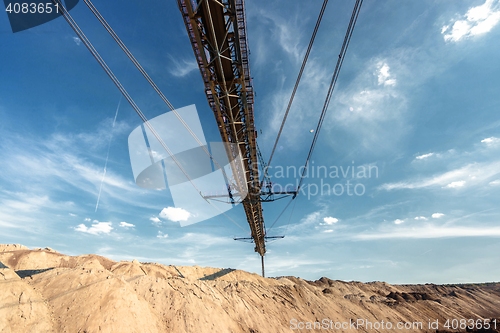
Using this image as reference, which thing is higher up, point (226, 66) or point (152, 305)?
point (226, 66)

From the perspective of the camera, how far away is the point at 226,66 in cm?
840

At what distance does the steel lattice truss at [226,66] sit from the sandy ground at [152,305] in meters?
9.29

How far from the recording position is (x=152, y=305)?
43.6ft

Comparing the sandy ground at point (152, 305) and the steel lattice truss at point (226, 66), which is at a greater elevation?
the steel lattice truss at point (226, 66)

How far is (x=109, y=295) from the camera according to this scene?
11344mm

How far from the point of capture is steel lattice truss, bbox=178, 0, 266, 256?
6.83 meters

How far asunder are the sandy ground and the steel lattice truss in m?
9.29

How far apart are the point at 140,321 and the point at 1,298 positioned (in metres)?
5.43

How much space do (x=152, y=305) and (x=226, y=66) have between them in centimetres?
1352

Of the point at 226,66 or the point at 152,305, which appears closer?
the point at 226,66

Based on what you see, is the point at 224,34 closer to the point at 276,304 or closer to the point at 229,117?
the point at 229,117

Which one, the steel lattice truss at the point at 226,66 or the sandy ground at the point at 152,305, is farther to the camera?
the sandy ground at the point at 152,305

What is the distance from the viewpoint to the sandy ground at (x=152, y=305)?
9688 millimetres

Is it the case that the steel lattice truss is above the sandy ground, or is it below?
above
